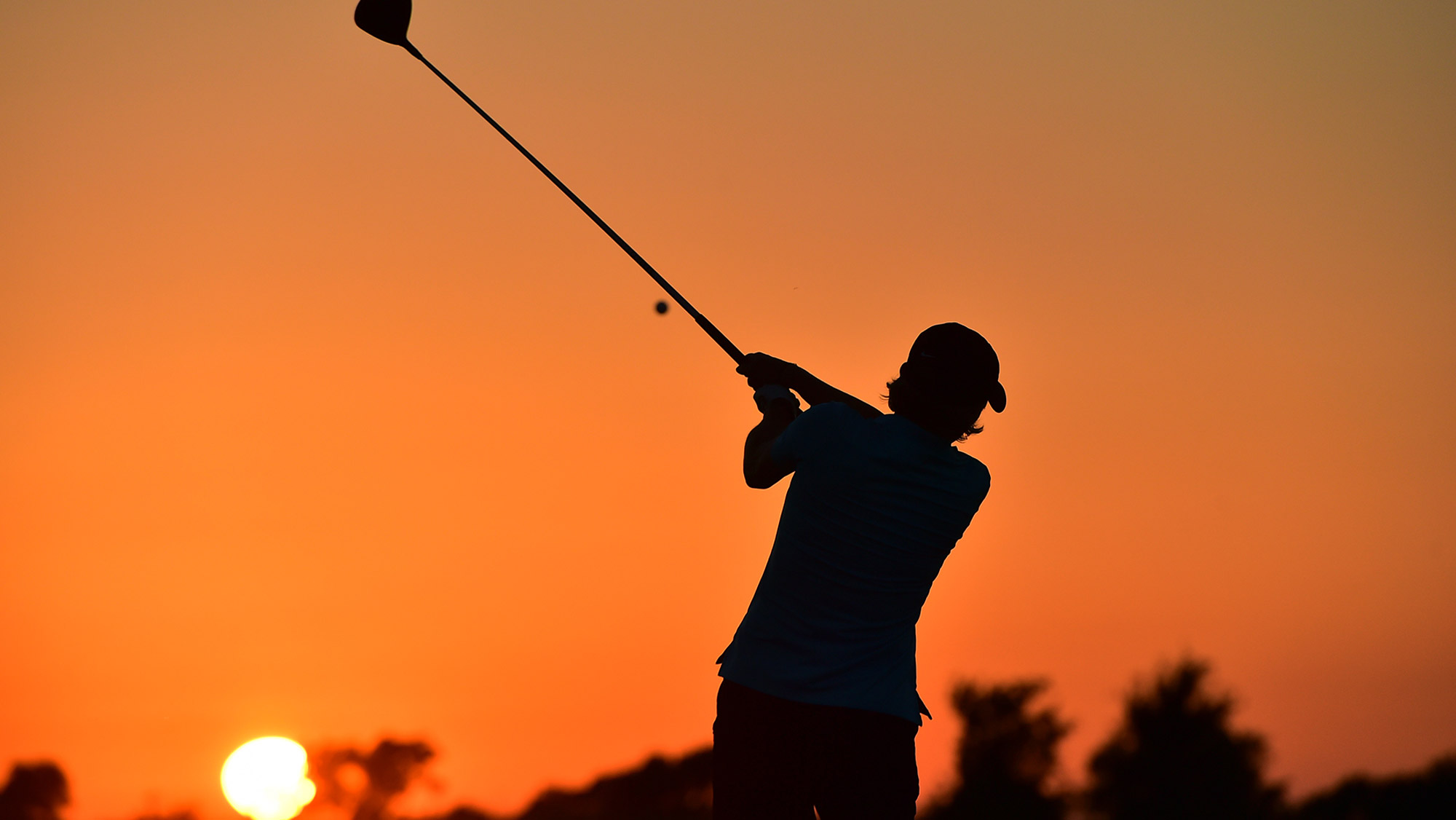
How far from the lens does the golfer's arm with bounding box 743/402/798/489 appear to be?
360cm

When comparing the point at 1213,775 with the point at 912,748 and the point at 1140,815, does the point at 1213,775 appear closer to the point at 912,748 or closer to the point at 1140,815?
the point at 1140,815

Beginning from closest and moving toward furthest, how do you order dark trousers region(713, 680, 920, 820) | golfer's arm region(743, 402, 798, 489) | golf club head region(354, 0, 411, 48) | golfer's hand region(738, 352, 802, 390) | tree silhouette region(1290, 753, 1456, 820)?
1. dark trousers region(713, 680, 920, 820)
2. golfer's arm region(743, 402, 798, 489)
3. golfer's hand region(738, 352, 802, 390)
4. golf club head region(354, 0, 411, 48)
5. tree silhouette region(1290, 753, 1456, 820)

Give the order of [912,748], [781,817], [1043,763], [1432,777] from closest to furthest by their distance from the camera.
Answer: [781,817]
[912,748]
[1432,777]
[1043,763]

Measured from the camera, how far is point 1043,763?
36906mm

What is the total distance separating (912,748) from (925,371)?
1.04 m

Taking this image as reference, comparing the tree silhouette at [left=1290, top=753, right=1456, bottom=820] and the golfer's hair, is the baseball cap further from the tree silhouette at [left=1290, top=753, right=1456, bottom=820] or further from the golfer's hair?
the tree silhouette at [left=1290, top=753, right=1456, bottom=820]

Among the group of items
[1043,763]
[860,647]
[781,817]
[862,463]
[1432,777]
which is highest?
[1043,763]

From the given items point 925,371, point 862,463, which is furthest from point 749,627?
point 925,371

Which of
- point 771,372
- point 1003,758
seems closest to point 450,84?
point 771,372

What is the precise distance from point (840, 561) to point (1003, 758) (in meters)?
35.9

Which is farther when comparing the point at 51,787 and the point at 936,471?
the point at 51,787

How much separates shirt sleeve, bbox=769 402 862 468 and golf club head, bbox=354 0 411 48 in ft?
11.3

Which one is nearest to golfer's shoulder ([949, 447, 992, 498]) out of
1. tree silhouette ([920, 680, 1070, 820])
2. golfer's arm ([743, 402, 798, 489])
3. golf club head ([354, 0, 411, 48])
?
golfer's arm ([743, 402, 798, 489])

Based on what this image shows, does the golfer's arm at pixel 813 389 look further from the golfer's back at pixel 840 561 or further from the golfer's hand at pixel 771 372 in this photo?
the golfer's back at pixel 840 561
